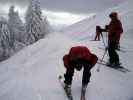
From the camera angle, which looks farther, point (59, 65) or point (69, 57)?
point (59, 65)

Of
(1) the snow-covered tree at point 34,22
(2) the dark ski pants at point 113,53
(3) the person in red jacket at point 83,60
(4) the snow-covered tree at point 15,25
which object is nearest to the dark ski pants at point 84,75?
(3) the person in red jacket at point 83,60

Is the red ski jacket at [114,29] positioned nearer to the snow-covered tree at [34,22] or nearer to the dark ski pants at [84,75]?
the dark ski pants at [84,75]

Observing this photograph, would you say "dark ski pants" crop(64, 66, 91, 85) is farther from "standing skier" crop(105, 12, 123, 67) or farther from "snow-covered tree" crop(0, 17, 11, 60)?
"snow-covered tree" crop(0, 17, 11, 60)

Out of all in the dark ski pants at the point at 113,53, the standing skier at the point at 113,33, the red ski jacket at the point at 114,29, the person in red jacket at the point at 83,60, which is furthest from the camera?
the red ski jacket at the point at 114,29

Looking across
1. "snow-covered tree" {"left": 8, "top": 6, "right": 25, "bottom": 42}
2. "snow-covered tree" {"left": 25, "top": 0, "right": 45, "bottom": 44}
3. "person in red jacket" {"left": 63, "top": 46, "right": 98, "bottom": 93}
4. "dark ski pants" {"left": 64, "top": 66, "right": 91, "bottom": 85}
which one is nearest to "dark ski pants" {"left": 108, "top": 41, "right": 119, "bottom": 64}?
"person in red jacket" {"left": 63, "top": 46, "right": 98, "bottom": 93}

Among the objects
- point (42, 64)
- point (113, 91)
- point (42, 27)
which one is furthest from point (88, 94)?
point (42, 27)

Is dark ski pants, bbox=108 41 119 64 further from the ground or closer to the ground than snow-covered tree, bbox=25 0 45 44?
further from the ground

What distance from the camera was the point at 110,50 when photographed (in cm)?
1423

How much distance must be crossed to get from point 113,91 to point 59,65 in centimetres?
437

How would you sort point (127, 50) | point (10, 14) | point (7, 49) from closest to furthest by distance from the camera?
point (127, 50), point (7, 49), point (10, 14)

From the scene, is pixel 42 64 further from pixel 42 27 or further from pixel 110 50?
pixel 42 27

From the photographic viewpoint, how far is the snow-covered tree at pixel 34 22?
63316mm

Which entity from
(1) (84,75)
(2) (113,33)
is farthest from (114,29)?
(1) (84,75)

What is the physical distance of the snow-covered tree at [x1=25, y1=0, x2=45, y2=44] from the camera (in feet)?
208
